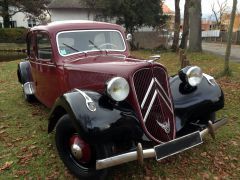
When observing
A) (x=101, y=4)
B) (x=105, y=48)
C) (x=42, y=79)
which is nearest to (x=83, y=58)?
(x=105, y=48)

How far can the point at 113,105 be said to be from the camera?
3828mm

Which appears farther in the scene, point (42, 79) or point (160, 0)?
point (160, 0)

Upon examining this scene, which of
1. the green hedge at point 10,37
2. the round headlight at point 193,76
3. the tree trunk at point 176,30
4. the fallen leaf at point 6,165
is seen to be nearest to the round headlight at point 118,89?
the round headlight at point 193,76

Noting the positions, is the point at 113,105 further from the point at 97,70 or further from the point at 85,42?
the point at 85,42

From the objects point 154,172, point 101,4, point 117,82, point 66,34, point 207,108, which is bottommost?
point 154,172

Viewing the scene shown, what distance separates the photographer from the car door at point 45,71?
5367 mm

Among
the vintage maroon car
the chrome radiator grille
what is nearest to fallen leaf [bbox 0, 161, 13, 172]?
the vintage maroon car

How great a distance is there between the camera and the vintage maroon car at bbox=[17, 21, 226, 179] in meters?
3.62

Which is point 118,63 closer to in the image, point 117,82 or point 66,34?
point 117,82

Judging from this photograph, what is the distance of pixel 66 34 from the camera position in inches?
211

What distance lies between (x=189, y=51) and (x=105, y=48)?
1137 centimetres

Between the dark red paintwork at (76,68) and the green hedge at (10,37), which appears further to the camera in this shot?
the green hedge at (10,37)

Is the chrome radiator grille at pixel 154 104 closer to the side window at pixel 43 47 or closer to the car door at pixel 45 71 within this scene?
the car door at pixel 45 71

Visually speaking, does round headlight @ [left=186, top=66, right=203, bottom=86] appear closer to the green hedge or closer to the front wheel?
the front wheel
